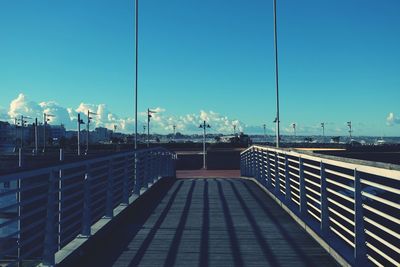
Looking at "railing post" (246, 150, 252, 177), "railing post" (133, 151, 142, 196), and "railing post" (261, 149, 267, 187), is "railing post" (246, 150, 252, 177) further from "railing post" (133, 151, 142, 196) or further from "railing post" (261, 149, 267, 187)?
"railing post" (133, 151, 142, 196)

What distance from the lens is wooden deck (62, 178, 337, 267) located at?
5.60m

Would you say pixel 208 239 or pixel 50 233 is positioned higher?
pixel 50 233

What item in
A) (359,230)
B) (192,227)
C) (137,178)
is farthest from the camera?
(137,178)

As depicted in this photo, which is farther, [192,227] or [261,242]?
[192,227]

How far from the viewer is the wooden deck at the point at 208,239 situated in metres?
5.60

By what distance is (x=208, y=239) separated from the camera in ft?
22.0

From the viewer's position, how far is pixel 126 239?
6.82 meters

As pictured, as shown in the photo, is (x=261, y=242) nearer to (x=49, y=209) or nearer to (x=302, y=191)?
(x=302, y=191)

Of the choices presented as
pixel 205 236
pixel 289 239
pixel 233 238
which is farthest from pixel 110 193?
pixel 289 239

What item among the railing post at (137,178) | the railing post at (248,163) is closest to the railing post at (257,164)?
the railing post at (248,163)

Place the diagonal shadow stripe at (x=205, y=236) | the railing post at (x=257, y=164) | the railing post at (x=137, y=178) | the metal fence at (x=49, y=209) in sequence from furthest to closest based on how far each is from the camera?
1. the railing post at (x=257, y=164)
2. the railing post at (x=137, y=178)
3. the diagonal shadow stripe at (x=205, y=236)
4. the metal fence at (x=49, y=209)

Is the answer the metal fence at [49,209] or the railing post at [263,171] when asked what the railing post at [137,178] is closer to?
the metal fence at [49,209]

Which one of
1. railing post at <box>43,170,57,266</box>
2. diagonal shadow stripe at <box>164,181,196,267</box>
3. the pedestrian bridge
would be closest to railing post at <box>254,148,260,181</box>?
the pedestrian bridge

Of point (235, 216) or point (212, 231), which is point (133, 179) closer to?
point (235, 216)
